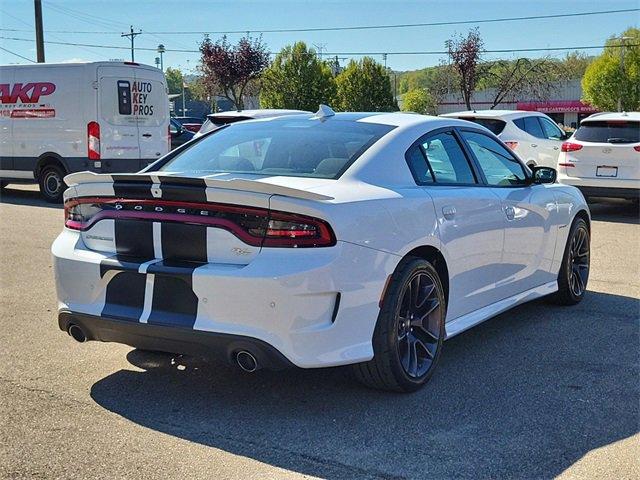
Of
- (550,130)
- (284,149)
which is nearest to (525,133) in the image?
(550,130)

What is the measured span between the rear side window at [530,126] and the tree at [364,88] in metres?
24.7

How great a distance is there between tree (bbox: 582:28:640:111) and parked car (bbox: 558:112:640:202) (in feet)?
153

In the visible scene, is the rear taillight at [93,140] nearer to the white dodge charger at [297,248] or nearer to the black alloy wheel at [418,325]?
the white dodge charger at [297,248]

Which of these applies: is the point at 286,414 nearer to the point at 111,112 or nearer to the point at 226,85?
the point at 111,112

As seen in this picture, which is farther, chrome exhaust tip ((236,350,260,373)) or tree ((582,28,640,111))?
tree ((582,28,640,111))

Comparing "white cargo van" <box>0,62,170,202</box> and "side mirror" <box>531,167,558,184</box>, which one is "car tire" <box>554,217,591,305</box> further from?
"white cargo van" <box>0,62,170,202</box>

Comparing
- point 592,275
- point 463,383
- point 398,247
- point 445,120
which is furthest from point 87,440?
point 592,275

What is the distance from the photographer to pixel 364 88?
39.7 metres

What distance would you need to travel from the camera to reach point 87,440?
11.9ft

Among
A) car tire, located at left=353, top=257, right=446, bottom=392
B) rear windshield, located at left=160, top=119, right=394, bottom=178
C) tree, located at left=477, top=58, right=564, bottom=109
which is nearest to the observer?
car tire, located at left=353, top=257, right=446, bottom=392

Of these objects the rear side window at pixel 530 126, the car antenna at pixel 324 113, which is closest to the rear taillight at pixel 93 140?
the rear side window at pixel 530 126

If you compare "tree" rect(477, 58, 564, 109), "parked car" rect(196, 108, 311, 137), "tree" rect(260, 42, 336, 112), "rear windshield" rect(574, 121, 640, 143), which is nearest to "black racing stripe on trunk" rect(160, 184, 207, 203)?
"parked car" rect(196, 108, 311, 137)

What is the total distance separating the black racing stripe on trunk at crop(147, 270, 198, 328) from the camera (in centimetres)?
379

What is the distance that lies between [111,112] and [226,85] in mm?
26860
